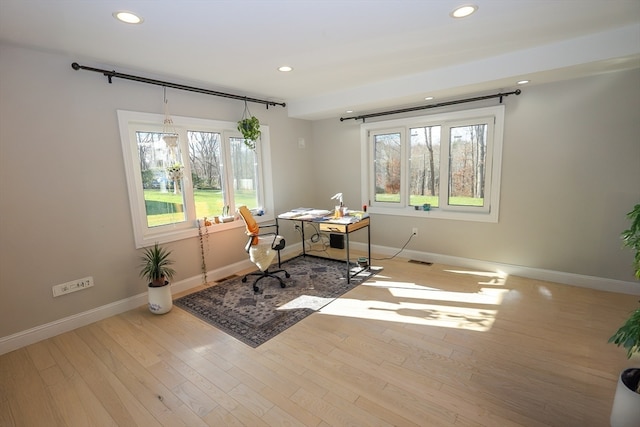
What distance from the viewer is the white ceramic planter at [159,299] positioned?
2914 millimetres

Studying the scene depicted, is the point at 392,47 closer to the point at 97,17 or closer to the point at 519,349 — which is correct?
the point at 97,17

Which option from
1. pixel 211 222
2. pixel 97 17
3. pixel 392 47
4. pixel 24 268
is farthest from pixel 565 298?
pixel 24 268

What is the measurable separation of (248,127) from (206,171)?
0.83 metres

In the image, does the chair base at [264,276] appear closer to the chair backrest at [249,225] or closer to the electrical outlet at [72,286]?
the chair backrest at [249,225]

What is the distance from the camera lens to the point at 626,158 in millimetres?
2936

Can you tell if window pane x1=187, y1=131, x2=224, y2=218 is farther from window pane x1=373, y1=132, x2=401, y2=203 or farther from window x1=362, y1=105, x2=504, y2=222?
window pane x1=373, y1=132, x2=401, y2=203

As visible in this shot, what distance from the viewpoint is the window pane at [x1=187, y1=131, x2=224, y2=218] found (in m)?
3.68

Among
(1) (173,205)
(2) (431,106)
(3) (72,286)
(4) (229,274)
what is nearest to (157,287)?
(3) (72,286)

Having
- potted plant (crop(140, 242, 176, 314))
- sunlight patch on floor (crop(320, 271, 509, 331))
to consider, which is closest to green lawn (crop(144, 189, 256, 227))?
potted plant (crop(140, 242, 176, 314))

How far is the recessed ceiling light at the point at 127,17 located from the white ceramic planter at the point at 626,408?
11.7 feet

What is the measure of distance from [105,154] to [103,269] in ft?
3.80

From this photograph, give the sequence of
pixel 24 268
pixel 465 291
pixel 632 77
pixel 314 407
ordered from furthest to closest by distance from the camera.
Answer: pixel 465 291
pixel 632 77
pixel 24 268
pixel 314 407

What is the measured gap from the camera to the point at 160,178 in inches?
133

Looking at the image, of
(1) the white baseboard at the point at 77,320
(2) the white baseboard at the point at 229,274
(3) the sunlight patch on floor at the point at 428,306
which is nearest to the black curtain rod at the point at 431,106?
(2) the white baseboard at the point at 229,274
